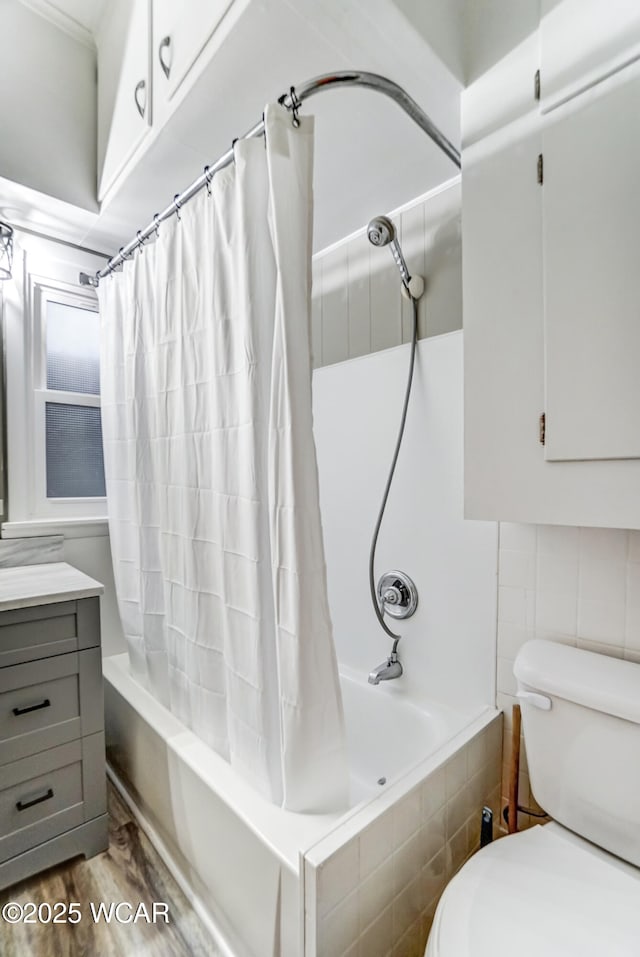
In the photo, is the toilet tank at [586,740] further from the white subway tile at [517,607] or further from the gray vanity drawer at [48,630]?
the gray vanity drawer at [48,630]

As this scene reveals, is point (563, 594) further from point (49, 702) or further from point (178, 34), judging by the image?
point (178, 34)

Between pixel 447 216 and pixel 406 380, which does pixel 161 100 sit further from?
pixel 406 380

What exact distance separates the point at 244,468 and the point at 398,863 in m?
0.95

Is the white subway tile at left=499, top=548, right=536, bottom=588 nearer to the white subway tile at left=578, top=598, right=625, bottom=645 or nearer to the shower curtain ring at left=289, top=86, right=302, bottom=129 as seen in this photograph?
the white subway tile at left=578, top=598, right=625, bottom=645

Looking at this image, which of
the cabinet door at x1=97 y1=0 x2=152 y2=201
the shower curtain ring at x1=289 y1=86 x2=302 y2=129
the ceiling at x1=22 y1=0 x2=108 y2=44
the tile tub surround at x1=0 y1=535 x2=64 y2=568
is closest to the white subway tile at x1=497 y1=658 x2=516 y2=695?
the shower curtain ring at x1=289 y1=86 x2=302 y2=129

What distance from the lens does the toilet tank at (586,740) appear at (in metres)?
0.93

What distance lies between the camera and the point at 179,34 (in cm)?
115

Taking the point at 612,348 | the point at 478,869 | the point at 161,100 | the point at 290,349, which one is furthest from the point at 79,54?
the point at 478,869

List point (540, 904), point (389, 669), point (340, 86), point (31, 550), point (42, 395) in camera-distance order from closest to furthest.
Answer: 1. point (540, 904)
2. point (340, 86)
3. point (389, 669)
4. point (31, 550)
5. point (42, 395)

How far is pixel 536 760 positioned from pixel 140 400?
5.18 feet

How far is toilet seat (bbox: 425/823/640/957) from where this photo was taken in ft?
2.44

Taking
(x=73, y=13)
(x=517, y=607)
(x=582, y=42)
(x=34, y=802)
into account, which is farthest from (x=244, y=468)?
(x=73, y=13)

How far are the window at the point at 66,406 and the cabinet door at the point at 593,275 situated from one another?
1.88m

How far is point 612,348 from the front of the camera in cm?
82
